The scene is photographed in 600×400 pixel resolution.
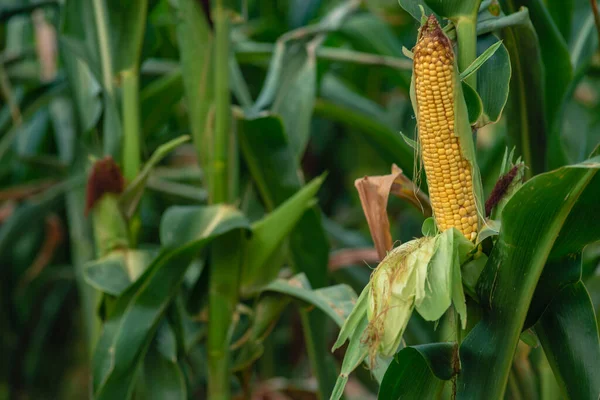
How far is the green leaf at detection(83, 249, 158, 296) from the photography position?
0.87 meters

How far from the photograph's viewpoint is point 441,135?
20.5 inches

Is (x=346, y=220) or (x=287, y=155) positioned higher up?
(x=287, y=155)

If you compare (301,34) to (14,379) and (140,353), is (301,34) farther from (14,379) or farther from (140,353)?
(14,379)

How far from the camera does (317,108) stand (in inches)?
50.0

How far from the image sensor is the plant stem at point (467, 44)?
0.57 m

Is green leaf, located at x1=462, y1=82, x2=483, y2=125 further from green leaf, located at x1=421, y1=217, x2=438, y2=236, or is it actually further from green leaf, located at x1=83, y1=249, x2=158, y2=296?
green leaf, located at x1=83, y1=249, x2=158, y2=296

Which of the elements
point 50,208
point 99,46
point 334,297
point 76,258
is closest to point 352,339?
point 334,297

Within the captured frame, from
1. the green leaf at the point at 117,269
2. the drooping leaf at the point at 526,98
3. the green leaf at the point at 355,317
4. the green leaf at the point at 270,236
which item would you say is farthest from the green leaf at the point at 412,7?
the green leaf at the point at 117,269

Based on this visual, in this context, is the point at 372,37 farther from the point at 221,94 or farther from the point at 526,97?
the point at 526,97

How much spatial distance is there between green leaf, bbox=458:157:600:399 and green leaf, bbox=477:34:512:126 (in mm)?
71

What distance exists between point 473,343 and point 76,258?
2.96ft

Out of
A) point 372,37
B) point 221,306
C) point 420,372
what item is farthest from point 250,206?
point 420,372

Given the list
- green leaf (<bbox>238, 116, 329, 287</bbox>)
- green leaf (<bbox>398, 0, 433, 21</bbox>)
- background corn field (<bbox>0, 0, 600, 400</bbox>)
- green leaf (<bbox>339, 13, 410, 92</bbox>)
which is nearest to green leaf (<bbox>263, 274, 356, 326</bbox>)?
background corn field (<bbox>0, 0, 600, 400</bbox>)

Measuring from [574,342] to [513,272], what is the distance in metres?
0.08
